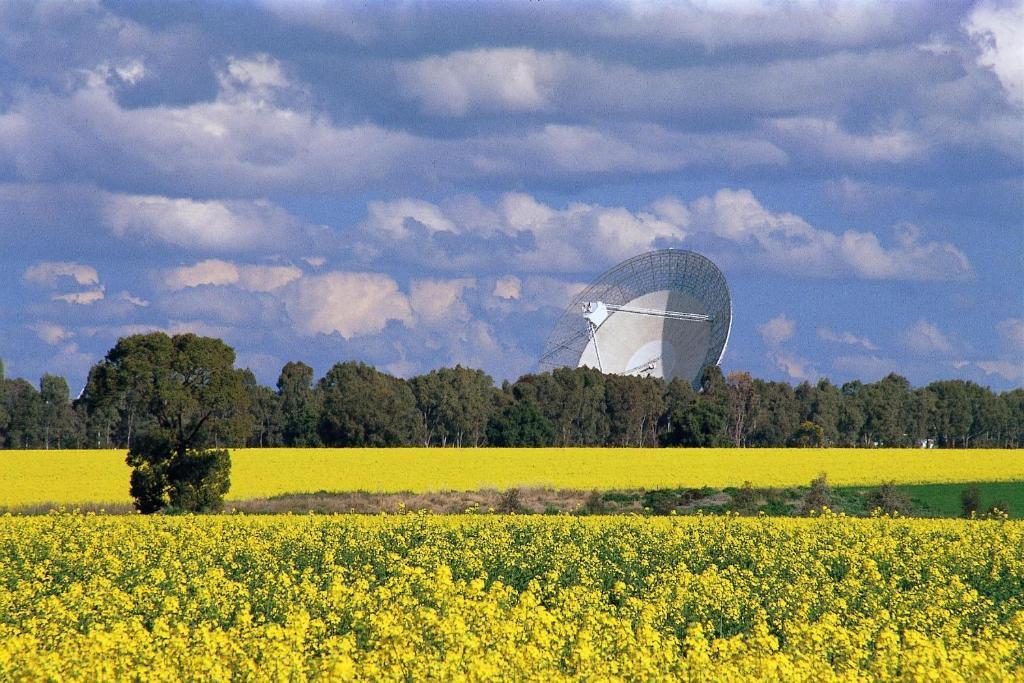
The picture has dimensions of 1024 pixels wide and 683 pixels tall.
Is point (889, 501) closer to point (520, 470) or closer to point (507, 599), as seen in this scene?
point (520, 470)

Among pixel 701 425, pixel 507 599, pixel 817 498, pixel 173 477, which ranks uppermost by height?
pixel 701 425

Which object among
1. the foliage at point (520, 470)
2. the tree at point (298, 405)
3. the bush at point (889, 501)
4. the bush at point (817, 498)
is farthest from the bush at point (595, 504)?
the tree at point (298, 405)

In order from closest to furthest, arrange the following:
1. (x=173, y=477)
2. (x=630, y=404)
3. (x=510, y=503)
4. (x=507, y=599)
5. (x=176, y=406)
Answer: (x=507, y=599), (x=173, y=477), (x=176, y=406), (x=510, y=503), (x=630, y=404)

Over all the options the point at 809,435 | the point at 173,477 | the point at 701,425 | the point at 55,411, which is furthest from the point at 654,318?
the point at 55,411

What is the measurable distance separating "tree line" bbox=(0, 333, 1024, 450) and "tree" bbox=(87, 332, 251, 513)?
51895 mm

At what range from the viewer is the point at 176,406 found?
1870 inches

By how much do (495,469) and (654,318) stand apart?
39.4 m

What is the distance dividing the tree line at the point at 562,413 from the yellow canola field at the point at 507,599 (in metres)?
68.9

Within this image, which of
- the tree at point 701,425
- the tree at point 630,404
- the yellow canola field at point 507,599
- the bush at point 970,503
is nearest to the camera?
the yellow canola field at point 507,599

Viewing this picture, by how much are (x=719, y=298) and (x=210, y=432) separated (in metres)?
52.9

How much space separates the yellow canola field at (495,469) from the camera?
56688 millimetres

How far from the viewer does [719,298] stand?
9350cm

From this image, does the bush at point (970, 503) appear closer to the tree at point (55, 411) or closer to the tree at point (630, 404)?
the tree at point (630, 404)

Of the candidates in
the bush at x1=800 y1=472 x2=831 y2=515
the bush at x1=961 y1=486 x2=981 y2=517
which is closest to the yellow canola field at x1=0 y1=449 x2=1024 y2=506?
the bush at x1=800 y1=472 x2=831 y2=515
